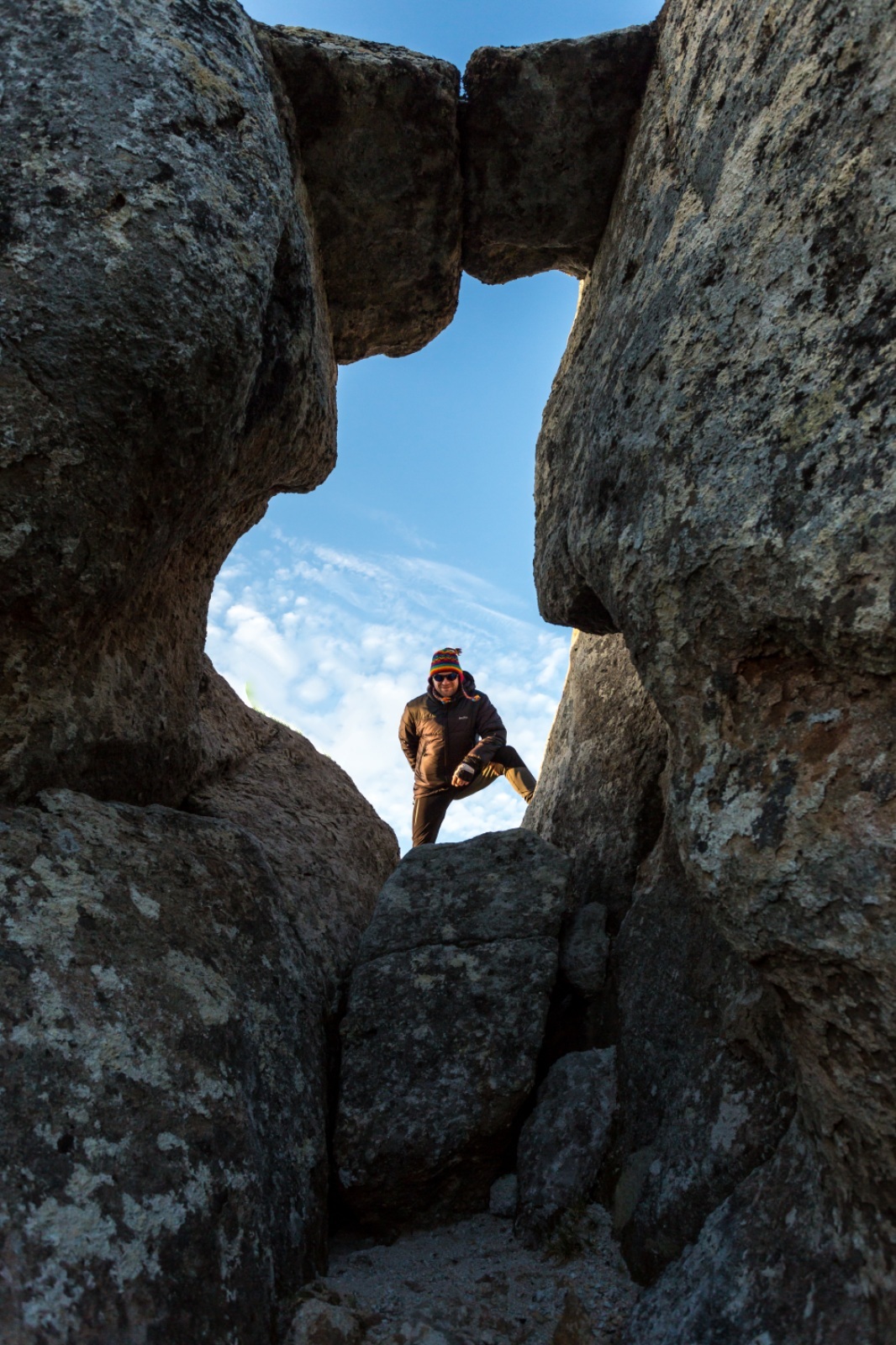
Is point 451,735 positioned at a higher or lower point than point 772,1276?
higher

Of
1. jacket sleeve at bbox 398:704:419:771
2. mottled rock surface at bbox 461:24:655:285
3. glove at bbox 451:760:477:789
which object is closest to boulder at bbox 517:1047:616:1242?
glove at bbox 451:760:477:789

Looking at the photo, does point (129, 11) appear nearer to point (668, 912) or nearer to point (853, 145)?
point (853, 145)

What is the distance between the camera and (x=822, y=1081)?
314 centimetres

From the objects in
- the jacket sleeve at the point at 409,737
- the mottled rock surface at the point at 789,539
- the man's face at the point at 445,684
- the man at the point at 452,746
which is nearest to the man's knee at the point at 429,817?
the man at the point at 452,746

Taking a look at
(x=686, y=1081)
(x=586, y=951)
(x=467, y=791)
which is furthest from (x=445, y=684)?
(x=686, y=1081)

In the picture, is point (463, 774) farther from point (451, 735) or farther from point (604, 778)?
point (604, 778)

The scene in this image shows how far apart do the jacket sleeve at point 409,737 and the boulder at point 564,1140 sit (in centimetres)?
547

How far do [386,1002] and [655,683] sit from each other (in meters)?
2.32

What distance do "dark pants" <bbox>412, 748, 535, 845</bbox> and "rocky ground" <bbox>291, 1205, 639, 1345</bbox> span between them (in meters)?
5.32

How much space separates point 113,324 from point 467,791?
265 inches

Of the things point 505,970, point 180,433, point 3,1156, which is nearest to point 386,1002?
point 505,970

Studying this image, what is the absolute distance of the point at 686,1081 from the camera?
4.05 metres

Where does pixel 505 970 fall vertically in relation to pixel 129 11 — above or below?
below

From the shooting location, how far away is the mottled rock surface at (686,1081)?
12.0 feet
